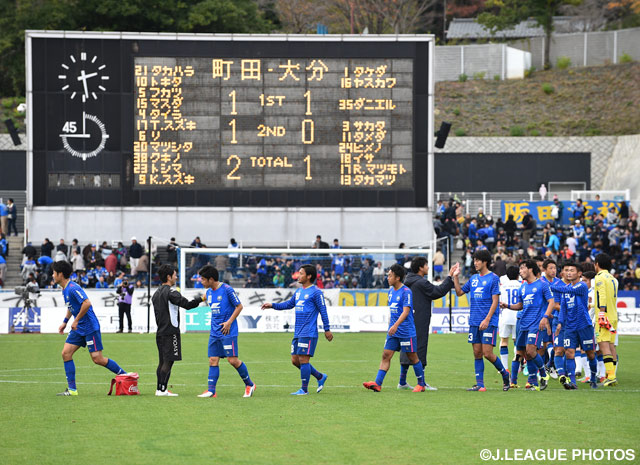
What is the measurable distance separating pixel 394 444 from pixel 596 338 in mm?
7150

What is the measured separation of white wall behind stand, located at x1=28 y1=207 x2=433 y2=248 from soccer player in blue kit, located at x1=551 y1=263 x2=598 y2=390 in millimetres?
16249

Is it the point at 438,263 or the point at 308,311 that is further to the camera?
the point at 438,263

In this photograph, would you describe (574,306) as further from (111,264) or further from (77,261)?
(77,261)

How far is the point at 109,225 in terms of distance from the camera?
32.1 meters

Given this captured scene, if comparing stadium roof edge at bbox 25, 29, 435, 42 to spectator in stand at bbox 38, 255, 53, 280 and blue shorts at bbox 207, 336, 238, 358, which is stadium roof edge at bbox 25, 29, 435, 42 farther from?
blue shorts at bbox 207, 336, 238, 358

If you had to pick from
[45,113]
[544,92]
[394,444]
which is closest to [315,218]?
[45,113]

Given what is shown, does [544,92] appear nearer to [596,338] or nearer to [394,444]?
[596,338]

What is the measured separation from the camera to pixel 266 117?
3012 centimetres

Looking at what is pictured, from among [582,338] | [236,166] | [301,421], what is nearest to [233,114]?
[236,166]

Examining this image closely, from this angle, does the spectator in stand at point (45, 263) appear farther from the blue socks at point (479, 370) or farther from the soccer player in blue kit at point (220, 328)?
the blue socks at point (479, 370)

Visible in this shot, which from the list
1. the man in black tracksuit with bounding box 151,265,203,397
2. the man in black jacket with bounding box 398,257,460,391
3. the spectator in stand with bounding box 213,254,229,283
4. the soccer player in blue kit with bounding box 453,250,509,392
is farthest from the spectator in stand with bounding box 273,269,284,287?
the man in black tracksuit with bounding box 151,265,203,397

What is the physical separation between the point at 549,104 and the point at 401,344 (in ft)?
155

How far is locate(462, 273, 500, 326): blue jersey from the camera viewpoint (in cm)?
1418

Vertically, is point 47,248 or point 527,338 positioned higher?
point 47,248
